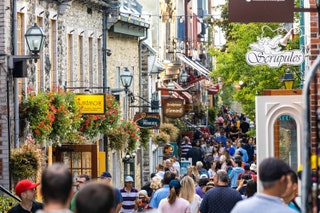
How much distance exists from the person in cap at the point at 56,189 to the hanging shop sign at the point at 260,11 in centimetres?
589

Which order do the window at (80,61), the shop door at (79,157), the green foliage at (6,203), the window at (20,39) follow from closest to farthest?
the green foliage at (6,203)
the window at (20,39)
the shop door at (79,157)
the window at (80,61)

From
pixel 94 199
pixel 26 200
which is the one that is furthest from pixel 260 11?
pixel 94 199

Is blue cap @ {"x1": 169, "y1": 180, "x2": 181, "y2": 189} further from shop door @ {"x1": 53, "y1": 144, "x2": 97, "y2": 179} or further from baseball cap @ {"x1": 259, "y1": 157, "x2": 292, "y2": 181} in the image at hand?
shop door @ {"x1": 53, "y1": 144, "x2": 97, "y2": 179}

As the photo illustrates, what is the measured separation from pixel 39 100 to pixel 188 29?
46534 mm

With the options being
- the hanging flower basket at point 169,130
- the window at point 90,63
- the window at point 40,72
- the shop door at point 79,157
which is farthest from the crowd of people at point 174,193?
the hanging flower basket at point 169,130

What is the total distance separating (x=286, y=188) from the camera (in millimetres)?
8211

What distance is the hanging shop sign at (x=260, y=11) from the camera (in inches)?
505

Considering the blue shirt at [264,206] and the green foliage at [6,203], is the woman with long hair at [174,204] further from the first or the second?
the blue shirt at [264,206]

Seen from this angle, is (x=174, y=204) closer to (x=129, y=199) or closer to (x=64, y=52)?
(x=129, y=199)

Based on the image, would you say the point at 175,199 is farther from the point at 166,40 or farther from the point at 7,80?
the point at 166,40

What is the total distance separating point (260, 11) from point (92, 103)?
1295cm

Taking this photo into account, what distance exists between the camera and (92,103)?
25.5 metres

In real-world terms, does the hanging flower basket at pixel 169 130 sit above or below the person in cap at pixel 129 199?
above

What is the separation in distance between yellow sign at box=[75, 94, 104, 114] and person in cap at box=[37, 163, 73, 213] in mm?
18025
